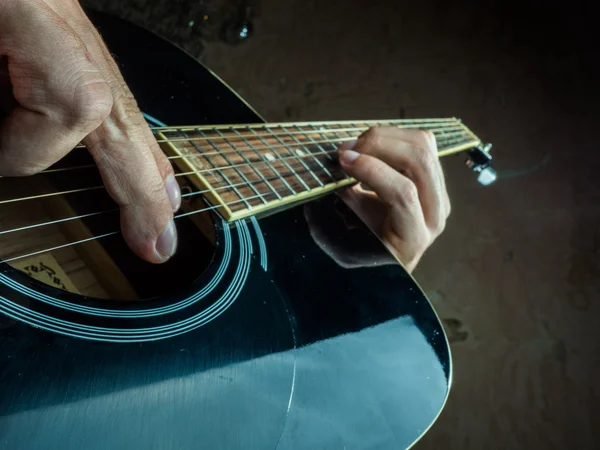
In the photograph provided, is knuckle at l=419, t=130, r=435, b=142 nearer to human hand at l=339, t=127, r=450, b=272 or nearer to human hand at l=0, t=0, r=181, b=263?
human hand at l=339, t=127, r=450, b=272

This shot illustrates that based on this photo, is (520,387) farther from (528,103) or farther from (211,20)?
(211,20)

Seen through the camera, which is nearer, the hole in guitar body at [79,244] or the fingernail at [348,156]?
the hole in guitar body at [79,244]

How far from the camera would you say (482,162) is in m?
1.11

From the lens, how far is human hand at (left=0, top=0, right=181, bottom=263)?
404 mm

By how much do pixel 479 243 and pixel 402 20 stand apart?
68 cm

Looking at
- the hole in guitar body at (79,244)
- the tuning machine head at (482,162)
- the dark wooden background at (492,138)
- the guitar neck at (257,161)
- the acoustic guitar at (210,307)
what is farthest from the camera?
the dark wooden background at (492,138)

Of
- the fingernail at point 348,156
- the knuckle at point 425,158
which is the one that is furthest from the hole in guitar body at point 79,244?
the knuckle at point 425,158

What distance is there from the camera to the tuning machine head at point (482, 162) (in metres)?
1.08

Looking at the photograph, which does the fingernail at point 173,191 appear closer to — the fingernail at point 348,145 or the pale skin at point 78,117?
the pale skin at point 78,117

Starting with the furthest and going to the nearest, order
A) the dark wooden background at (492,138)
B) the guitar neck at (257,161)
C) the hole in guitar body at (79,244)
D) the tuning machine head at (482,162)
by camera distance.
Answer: the dark wooden background at (492,138) → the tuning machine head at (482,162) → the guitar neck at (257,161) → the hole in guitar body at (79,244)

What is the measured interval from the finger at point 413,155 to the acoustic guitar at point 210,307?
0.07 m

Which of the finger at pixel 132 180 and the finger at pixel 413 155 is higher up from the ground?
the finger at pixel 132 180

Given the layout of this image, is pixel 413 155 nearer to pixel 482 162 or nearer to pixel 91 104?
pixel 482 162

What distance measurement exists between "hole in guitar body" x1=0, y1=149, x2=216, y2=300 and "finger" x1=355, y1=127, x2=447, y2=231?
360 mm
